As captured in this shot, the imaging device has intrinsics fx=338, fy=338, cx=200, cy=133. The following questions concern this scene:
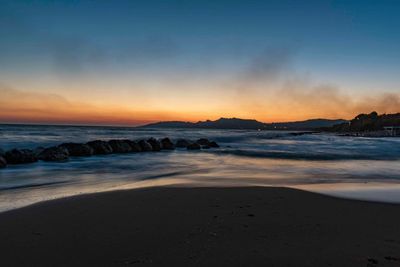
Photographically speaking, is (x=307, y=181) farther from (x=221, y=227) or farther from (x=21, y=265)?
(x=21, y=265)

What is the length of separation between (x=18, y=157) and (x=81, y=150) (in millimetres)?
3910

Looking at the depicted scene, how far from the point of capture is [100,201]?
5832mm

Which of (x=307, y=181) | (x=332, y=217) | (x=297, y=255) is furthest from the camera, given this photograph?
(x=307, y=181)

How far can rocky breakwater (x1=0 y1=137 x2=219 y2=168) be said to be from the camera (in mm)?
12625

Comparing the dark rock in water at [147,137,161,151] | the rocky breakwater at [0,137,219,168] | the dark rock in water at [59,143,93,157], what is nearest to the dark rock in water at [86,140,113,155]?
the rocky breakwater at [0,137,219,168]

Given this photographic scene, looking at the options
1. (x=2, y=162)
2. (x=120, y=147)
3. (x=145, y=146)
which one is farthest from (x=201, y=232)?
(x=145, y=146)

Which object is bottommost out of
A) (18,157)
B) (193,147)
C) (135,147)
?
(193,147)

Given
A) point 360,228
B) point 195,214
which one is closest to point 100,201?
point 195,214

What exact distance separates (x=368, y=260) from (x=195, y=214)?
240 centimetres

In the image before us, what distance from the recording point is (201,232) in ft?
13.4

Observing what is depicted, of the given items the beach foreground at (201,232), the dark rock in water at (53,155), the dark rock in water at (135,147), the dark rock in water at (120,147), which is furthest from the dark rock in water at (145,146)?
the beach foreground at (201,232)

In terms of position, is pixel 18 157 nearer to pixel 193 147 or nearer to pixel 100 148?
pixel 100 148

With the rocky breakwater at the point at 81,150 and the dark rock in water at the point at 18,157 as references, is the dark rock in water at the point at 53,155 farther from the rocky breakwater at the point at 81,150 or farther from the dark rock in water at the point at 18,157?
the dark rock in water at the point at 18,157

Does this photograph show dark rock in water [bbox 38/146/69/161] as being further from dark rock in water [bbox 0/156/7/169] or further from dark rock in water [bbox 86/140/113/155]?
dark rock in water [bbox 86/140/113/155]
